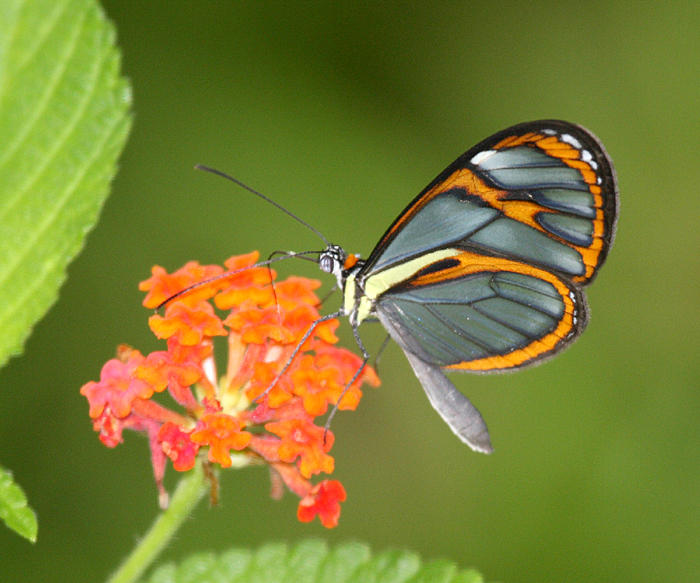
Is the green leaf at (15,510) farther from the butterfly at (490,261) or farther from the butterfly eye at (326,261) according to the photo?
the butterfly eye at (326,261)

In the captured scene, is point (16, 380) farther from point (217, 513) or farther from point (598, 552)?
point (598, 552)

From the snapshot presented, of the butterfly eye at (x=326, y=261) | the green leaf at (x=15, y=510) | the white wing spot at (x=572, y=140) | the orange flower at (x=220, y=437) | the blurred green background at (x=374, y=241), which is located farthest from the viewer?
the blurred green background at (x=374, y=241)

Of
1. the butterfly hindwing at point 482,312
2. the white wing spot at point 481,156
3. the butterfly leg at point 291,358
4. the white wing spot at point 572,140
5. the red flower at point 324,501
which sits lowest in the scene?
the red flower at point 324,501

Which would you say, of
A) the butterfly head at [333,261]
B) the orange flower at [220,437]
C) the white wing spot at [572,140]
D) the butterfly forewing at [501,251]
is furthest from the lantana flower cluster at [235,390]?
the white wing spot at [572,140]

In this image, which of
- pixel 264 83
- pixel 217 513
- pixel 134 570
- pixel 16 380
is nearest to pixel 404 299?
pixel 134 570

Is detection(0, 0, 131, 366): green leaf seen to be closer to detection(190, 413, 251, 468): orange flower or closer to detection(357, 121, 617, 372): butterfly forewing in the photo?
detection(190, 413, 251, 468): orange flower
